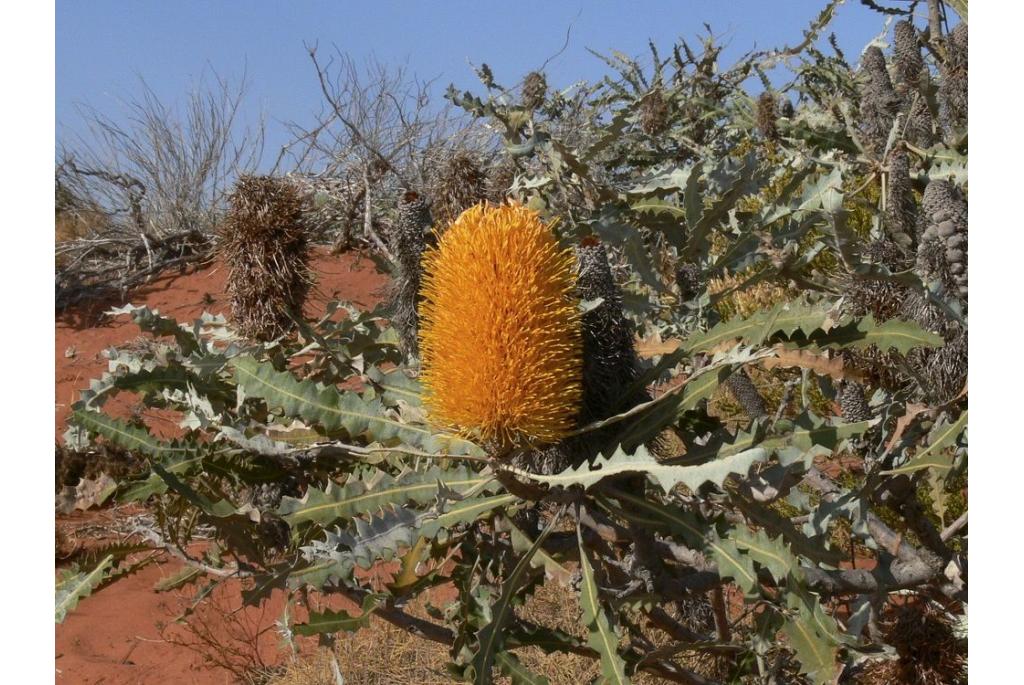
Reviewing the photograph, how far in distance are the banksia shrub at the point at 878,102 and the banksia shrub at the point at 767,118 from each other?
2.67 m

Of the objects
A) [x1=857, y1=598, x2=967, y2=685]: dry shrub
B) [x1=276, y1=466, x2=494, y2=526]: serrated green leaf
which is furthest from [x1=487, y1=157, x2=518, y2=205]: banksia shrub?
[x1=857, y1=598, x2=967, y2=685]: dry shrub

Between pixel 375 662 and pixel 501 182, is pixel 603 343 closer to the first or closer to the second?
pixel 501 182

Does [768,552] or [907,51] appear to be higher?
[907,51]

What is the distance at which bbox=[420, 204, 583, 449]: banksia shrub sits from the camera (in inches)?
50.3

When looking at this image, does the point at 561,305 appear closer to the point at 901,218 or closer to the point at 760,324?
the point at 760,324

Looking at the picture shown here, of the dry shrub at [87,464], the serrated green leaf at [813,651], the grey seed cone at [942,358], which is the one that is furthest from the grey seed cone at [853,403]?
the dry shrub at [87,464]

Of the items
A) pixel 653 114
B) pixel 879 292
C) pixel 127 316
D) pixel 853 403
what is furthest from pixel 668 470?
pixel 127 316

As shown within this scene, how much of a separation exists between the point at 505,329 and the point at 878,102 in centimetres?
216

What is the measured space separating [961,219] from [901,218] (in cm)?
99

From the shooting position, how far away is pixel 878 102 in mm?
2930

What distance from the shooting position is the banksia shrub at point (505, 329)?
1.28 metres

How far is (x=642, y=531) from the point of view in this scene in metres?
1.53

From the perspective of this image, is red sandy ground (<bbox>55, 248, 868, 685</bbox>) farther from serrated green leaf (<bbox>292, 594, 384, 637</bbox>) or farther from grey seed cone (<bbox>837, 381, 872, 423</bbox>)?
serrated green leaf (<bbox>292, 594, 384, 637</bbox>)

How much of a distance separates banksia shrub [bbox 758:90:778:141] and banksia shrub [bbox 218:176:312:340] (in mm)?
4329
